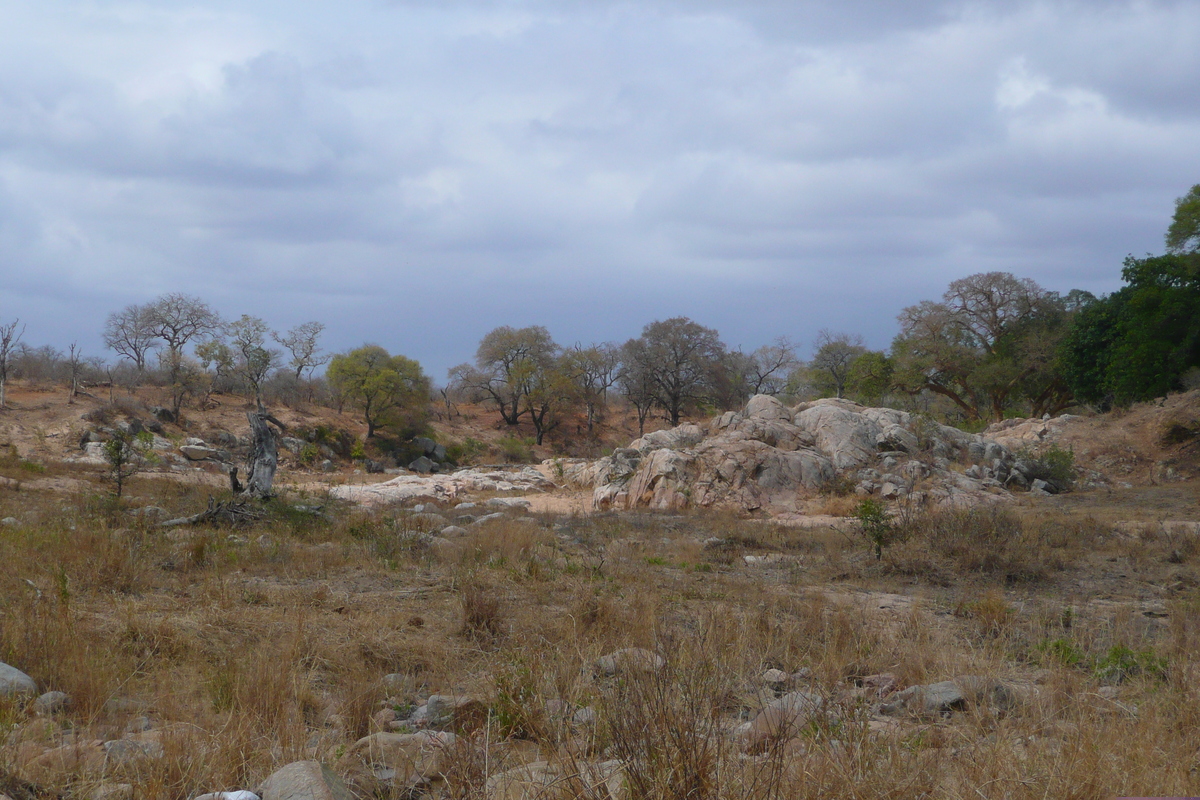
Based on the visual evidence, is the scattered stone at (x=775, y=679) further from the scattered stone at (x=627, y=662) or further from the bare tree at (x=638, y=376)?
the bare tree at (x=638, y=376)

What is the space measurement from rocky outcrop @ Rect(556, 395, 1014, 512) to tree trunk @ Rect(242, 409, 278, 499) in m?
9.47

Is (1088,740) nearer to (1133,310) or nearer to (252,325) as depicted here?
(1133,310)

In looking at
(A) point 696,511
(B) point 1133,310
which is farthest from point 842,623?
(B) point 1133,310

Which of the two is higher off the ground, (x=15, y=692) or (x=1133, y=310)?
(x=1133, y=310)

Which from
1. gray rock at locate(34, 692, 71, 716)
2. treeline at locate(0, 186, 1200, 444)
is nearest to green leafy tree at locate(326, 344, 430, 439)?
treeline at locate(0, 186, 1200, 444)

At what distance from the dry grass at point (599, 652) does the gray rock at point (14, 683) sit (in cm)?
16

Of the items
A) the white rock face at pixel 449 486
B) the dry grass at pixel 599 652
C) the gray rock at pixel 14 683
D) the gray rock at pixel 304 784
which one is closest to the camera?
the gray rock at pixel 304 784

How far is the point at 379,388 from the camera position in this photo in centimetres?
3950

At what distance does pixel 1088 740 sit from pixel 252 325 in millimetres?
37053

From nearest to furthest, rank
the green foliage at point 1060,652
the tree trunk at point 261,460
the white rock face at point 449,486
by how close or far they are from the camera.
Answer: the green foliage at point 1060,652 → the tree trunk at point 261,460 → the white rock face at point 449,486

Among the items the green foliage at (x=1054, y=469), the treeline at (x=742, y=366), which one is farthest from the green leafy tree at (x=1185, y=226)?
the green foliage at (x=1054, y=469)

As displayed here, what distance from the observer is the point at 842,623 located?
18.9 ft

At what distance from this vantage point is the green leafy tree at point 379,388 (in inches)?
1567

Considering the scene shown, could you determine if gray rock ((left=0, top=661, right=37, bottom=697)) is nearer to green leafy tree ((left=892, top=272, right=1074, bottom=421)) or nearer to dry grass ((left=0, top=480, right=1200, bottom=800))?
dry grass ((left=0, top=480, right=1200, bottom=800))
